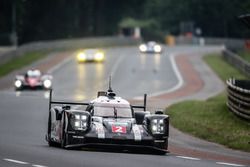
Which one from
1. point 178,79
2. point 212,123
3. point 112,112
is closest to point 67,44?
point 178,79

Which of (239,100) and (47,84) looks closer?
(239,100)

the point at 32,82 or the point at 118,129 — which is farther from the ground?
the point at 118,129

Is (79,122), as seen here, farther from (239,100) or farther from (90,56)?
(90,56)

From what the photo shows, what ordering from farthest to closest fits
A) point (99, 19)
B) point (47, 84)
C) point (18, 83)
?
point (99, 19) → point (47, 84) → point (18, 83)

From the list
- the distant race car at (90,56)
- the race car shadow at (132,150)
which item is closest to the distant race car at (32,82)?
the distant race car at (90,56)

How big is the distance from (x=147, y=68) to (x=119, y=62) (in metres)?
7.29

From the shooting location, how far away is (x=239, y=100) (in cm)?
2650

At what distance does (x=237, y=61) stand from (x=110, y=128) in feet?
152

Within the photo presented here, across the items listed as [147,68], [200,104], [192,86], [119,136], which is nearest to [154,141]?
[119,136]

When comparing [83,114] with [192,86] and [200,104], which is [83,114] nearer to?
[200,104]

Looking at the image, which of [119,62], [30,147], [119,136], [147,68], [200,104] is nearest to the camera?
[119,136]

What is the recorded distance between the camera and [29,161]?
16016 mm

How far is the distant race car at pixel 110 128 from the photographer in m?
18.4

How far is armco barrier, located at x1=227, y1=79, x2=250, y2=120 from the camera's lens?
2544cm
